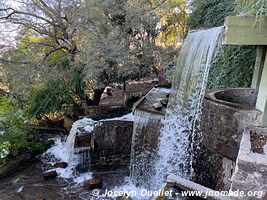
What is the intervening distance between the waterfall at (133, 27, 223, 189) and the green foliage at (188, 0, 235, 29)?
73.4 inches

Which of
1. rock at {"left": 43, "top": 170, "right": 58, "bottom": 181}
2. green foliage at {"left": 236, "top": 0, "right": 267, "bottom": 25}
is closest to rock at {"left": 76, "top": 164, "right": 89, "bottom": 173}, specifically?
rock at {"left": 43, "top": 170, "right": 58, "bottom": 181}

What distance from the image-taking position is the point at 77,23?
735 centimetres

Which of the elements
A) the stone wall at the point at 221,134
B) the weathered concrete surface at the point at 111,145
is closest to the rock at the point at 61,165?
the weathered concrete surface at the point at 111,145

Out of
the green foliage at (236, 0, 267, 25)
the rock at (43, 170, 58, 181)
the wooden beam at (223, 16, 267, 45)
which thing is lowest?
the rock at (43, 170, 58, 181)

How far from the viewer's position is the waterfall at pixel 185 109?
4.34 metres

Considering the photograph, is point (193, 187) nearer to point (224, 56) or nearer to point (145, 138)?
point (145, 138)

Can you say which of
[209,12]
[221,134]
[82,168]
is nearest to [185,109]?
[221,134]

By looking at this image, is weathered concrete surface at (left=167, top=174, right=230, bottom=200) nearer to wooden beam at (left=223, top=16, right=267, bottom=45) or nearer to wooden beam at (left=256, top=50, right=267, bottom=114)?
wooden beam at (left=256, top=50, right=267, bottom=114)

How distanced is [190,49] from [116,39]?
Answer: 8.16 feet

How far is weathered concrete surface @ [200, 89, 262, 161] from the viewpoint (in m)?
3.30

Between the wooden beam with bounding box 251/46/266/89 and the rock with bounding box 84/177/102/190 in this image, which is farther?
the rock with bounding box 84/177/102/190

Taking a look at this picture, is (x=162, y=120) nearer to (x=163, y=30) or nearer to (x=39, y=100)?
(x=163, y=30)

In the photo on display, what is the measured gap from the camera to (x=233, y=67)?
5496 mm

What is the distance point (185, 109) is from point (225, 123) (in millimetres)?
1450
